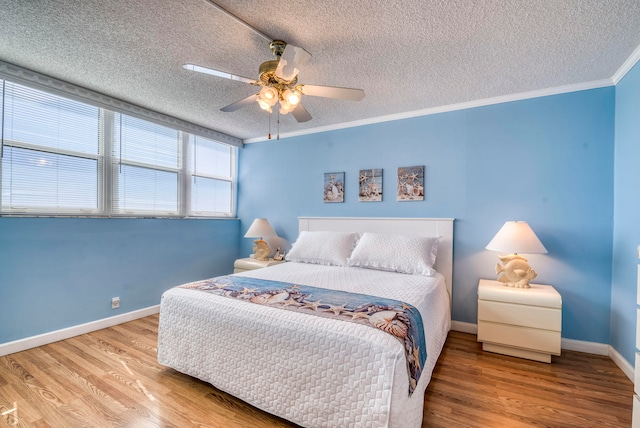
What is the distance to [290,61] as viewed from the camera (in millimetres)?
1620

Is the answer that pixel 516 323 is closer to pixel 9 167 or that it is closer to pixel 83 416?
pixel 83 416

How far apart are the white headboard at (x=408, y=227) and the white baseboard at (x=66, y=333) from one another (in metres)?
2.26

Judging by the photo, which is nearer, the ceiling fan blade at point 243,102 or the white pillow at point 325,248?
the ceiling fan blade at point 243,102

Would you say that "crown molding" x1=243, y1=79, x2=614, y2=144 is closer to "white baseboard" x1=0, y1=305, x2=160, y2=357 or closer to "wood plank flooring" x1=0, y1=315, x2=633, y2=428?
"wood plank flooring" x1=0, y1=315, x2=633, y2=428

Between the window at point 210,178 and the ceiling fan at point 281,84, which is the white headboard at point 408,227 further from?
the ceiling fan at point 281,84

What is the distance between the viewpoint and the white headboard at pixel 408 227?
298 centimetres

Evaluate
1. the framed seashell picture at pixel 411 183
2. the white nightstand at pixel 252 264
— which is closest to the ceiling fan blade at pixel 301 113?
the framed seashell picture at pixel 411 183

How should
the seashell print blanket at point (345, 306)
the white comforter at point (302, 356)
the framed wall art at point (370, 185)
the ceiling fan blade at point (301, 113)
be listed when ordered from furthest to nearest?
the framed wall art at point (370, 185), the ceiling fan blade at point (301, 113), the seashell print blanket at point (345, 306), the white comforter at point (302, 356)

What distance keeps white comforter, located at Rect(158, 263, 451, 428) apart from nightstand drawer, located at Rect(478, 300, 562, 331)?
0.51 metres


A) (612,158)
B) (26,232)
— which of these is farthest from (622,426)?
(26,232)

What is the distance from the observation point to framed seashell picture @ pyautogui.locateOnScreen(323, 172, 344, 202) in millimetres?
3672

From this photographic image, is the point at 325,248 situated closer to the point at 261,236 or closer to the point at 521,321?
the point at 261,236

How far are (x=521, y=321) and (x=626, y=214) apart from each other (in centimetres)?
115

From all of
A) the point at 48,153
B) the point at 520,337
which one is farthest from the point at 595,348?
the point at 48,153
